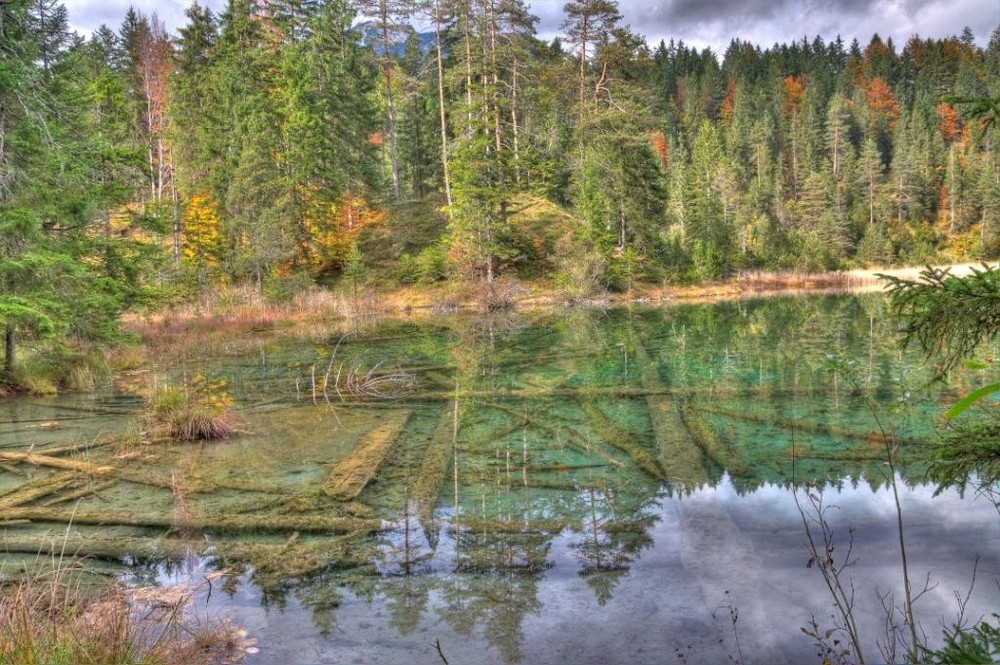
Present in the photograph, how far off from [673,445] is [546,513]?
9.33ft

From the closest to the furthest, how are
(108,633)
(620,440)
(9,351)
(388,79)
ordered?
(108,633) < (620,440) < (9,351) < (388,79)

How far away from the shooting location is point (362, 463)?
866 centimetres

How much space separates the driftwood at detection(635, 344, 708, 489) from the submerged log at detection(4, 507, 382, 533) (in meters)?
3.55

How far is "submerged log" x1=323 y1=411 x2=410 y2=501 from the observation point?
7.73 m

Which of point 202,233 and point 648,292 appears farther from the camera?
point 648,292

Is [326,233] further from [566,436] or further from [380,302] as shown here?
[566,436]

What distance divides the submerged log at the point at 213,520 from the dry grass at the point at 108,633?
56.7 inches

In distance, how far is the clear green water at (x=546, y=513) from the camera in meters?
4.73

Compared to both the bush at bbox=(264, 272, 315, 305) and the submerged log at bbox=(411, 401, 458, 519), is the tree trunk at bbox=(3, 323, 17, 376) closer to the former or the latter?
the submerged log at bbox=(411, 401, 458, 519)

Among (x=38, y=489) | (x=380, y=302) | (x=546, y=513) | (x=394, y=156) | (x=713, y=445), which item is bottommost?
(x=546, y=513)

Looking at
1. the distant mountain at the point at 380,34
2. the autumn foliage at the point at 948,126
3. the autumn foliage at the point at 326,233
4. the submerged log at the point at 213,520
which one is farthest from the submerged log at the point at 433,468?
the autumn foliage at the point at 948,126

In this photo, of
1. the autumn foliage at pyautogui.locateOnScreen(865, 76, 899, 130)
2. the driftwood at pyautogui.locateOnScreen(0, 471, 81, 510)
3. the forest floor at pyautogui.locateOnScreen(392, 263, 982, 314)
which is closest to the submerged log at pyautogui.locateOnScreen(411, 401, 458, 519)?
the driftwood at pyautogui.locateOnScreen(0, 471, 81, 510)

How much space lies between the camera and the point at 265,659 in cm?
438

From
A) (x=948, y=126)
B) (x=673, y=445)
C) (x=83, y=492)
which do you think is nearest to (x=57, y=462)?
(x=83, y=492)
